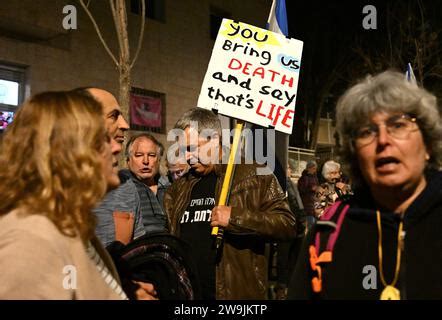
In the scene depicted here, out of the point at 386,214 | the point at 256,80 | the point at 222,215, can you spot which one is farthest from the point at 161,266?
the point at 256,80

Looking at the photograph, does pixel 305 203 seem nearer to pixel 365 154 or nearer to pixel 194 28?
pixel 365 154

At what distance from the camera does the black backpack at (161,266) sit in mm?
2537

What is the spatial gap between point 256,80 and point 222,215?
1.26 m

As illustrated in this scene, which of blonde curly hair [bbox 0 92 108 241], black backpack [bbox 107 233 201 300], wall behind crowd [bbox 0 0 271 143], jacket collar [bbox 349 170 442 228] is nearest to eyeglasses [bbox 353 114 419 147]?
jacket collar [bbox 349 170 442 228]

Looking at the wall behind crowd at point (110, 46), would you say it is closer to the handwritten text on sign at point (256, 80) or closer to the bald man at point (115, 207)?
the handwritten text on sign at point (256, 80)

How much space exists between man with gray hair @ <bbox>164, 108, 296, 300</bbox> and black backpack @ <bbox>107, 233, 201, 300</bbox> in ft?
3.91

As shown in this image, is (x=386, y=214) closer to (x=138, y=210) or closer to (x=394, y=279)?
(x=394, y=279)

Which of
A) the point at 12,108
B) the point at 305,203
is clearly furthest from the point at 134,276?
the point at 12,108

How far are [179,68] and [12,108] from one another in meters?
5.32

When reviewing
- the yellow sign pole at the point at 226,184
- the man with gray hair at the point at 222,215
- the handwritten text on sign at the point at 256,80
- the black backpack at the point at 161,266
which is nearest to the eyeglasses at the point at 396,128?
the black backpack at the point at 161,266

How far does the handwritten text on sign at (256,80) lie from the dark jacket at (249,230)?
55cm

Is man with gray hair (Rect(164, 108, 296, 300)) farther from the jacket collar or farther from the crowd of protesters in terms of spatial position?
the jacket collar

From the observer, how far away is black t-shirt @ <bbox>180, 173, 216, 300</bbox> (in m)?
3.91

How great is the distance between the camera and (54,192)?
5.86 feet
